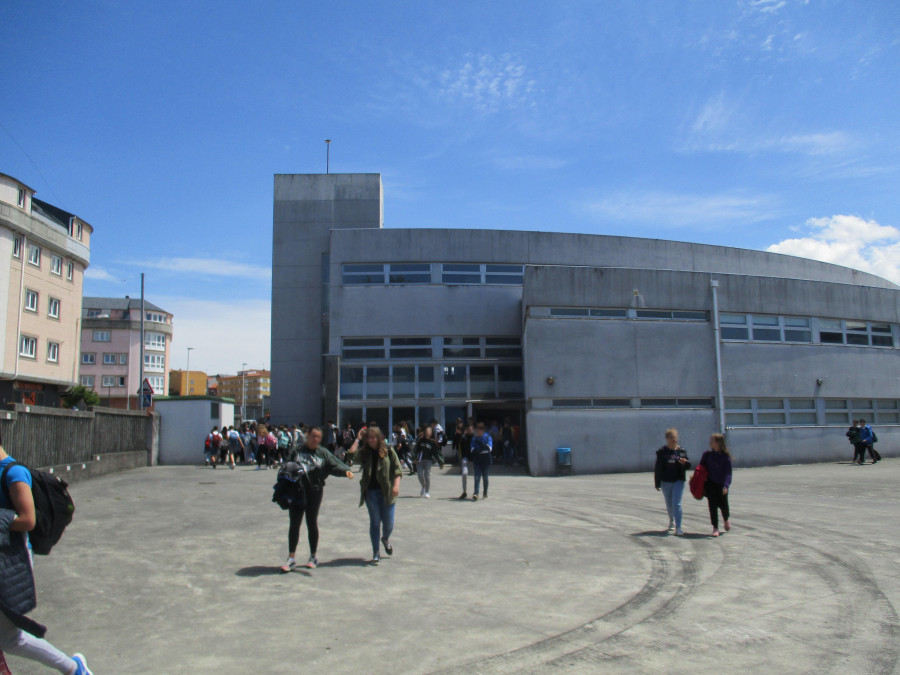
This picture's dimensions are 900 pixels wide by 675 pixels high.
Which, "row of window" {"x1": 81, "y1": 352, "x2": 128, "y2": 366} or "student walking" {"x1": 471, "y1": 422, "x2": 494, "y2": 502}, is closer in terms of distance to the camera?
"student walking" {"x1": 471, "y1": 422, "x2": 494, "y2": 502}

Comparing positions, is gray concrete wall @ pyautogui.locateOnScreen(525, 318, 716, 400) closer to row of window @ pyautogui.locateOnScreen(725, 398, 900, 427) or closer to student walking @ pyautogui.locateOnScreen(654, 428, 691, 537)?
row of window @ pyautogui.locateOnScreen(725, 398, 900, 427)

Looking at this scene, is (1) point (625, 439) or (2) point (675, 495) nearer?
(2) point (675, 495)

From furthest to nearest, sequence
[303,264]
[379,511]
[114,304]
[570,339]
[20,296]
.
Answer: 1. [114,304]
2. [20,296]
3. [303,264]
4. [570,339]
5. [379,511]

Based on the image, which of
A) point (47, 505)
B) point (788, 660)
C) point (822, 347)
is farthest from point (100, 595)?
point (822, 347)

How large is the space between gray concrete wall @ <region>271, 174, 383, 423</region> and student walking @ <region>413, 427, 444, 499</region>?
18.2m

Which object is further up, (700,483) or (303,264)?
(303,264)

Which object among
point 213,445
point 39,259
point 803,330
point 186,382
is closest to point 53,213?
point 39,259

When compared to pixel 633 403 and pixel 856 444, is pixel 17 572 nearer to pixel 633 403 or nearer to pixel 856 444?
pixel 633 403

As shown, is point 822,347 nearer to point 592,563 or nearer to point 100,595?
point 592,563

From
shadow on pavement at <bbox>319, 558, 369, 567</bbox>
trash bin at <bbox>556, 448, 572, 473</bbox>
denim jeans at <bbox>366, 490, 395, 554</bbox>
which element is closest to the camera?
shadow on pavement at <bbox>319, 558, 369, 567</bbox>

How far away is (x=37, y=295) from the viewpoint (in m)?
40.0

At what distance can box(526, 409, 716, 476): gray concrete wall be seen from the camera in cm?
2280

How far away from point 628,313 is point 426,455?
38.9 feet

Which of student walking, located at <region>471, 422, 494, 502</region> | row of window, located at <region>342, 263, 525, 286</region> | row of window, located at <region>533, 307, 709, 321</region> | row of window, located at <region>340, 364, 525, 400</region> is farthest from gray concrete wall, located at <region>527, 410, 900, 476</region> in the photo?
row of window, located at <region>342, 263, 525, 286</region>
